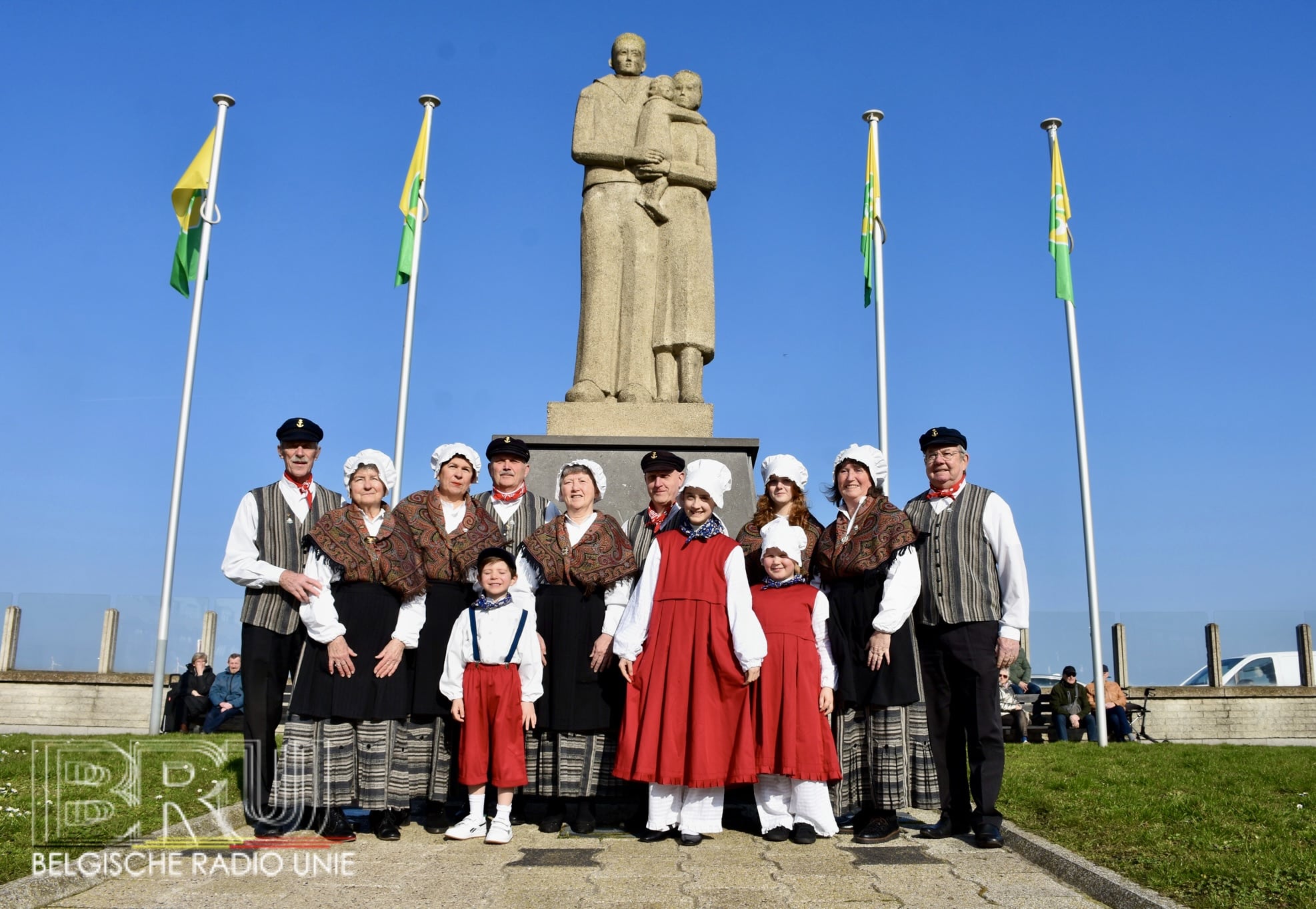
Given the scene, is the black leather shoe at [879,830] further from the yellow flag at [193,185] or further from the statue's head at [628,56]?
the yellow flag at [193,185]

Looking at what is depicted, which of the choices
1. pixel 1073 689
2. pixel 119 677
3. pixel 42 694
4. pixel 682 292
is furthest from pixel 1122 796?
pixel 42 694

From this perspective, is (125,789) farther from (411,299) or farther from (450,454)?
(411,299)

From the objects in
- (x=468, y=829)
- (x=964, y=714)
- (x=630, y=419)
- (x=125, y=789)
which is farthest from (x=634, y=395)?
(x=125, y=789)

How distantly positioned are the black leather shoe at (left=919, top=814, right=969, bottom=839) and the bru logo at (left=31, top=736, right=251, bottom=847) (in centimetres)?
302

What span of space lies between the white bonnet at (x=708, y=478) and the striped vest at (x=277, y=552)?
1694 millimetres

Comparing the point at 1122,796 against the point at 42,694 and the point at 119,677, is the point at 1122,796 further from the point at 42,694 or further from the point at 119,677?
the point at 42,694

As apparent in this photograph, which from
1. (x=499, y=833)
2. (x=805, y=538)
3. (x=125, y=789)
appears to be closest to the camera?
(x=499, y=833)

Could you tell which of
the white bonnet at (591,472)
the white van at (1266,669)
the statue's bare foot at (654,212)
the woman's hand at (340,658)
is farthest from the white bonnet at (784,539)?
the white van at (1266,669)

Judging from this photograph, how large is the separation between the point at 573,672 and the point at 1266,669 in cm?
1734

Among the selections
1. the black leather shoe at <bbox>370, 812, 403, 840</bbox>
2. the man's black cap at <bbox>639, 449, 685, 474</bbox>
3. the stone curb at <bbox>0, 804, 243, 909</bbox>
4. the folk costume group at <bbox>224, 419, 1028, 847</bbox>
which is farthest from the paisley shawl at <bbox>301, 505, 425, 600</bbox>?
the stone curb at <bbox>0, 804, 243, 909</bbox>

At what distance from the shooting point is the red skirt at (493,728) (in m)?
4.69

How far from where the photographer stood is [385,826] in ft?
15.4

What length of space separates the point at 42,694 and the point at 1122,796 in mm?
14449

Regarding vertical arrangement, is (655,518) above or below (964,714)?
above
